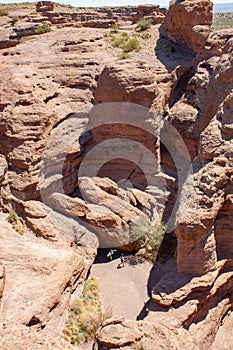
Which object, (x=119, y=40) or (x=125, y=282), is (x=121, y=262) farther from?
(x=119, y=40)

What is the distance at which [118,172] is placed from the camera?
1759 cm

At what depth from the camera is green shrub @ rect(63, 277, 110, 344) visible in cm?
1059

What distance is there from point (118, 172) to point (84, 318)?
8.08 metres

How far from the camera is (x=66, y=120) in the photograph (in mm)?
16156

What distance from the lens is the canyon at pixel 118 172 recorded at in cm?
1044

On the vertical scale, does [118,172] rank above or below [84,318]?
above

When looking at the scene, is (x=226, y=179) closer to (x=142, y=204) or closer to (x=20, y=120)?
(x=142, y=204)

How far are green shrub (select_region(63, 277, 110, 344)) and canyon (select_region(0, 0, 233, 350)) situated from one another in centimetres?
36

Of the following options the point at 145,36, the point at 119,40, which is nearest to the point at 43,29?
the point at 119,40

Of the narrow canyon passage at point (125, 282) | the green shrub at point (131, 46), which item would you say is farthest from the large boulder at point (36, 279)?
the green shrub at point (131, 46)

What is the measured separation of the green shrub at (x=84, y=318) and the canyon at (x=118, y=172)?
36cm

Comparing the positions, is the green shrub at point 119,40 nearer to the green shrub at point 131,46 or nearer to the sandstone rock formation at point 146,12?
the green shrub at point 131,46

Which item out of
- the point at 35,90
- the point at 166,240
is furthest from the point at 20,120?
the point at 166,240

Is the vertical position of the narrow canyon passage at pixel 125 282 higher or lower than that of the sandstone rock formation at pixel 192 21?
lower
